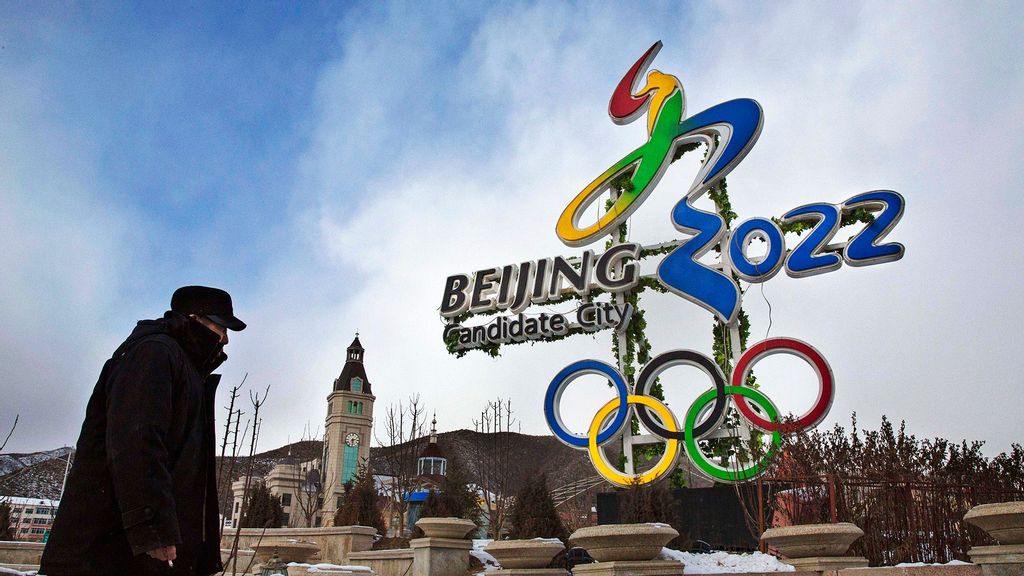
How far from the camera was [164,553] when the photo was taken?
237 cm

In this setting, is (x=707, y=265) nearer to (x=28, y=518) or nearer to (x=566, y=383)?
(x=566, y=383)

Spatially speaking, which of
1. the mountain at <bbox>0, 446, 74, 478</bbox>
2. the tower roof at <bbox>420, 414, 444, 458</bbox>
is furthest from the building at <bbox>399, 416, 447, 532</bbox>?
the mountain at <bbox>0, 446, 74, 478</bbox>

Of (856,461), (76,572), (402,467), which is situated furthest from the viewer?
(402,467)

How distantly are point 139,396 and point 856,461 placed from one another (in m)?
10.6

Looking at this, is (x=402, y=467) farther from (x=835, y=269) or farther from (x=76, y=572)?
(x=76, y=572)

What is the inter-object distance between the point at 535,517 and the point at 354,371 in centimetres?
5467

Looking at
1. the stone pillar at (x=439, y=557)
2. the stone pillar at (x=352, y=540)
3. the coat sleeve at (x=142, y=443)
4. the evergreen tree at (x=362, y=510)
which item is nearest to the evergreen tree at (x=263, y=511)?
the evergreen tree at (x=362, y=510)

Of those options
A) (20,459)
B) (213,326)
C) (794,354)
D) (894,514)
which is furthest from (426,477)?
(20,459)

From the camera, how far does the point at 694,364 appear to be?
14.4 meters

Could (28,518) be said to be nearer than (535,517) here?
No

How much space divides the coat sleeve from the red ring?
1108 centimetres

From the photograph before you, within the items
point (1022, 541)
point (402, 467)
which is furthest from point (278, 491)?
point (1022, 541)

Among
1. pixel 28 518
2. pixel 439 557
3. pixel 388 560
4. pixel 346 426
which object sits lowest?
pixel 388 560

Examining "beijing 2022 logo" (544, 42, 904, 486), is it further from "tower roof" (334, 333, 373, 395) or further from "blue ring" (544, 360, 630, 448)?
"tower roof" (334, 333, 373, 395)
